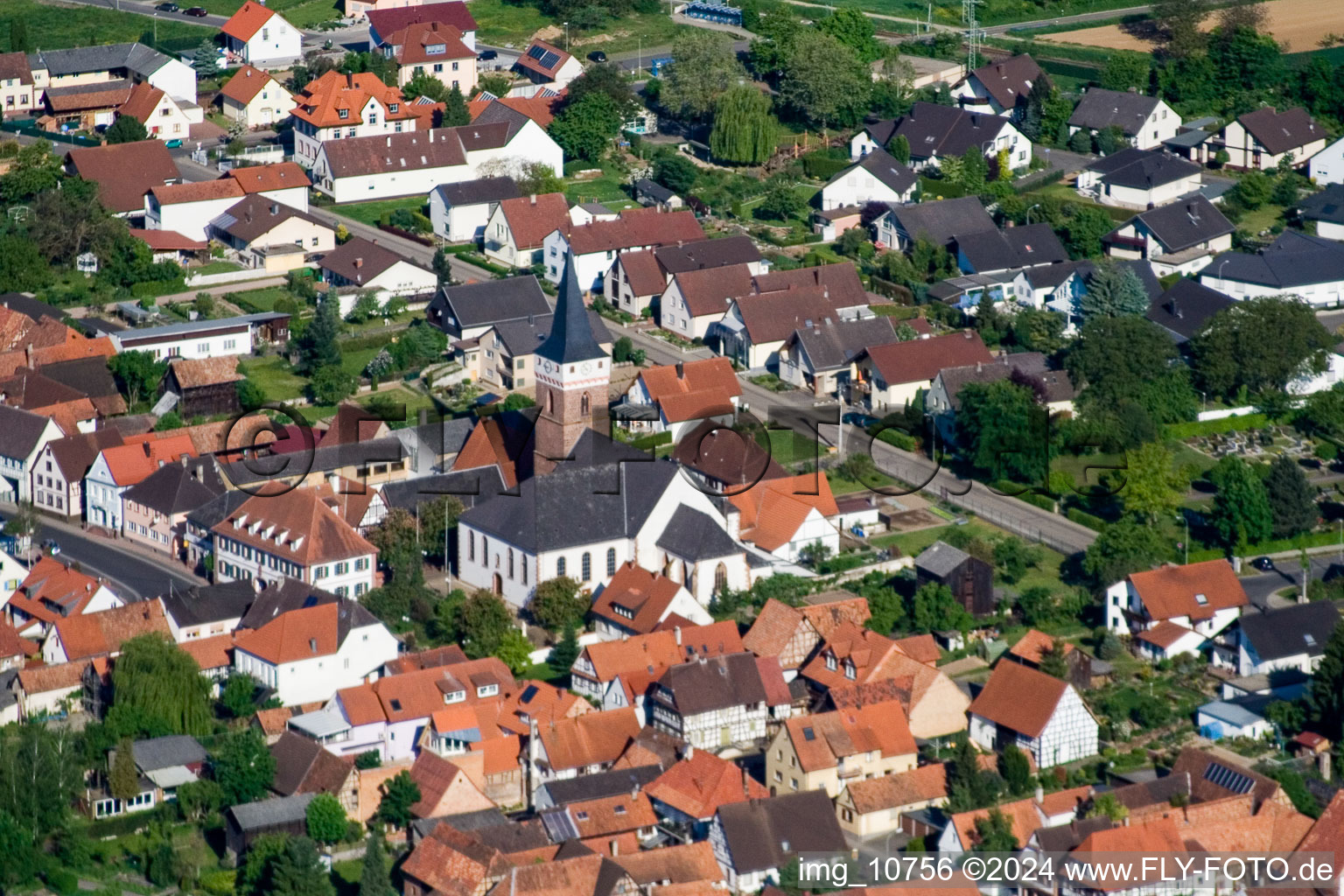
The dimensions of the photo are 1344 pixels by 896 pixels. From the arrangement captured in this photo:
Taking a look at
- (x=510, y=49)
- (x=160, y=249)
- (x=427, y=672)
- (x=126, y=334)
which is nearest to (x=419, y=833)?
(x=427, y=672)

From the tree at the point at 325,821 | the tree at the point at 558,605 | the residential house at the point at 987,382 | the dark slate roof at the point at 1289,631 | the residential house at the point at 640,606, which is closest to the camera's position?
the tree at the point at 325,821

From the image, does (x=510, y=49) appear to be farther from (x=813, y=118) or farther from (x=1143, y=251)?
(x=1143, y=251)

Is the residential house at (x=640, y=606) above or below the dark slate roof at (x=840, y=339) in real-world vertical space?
above

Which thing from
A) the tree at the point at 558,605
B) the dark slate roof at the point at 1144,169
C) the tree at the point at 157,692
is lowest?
the dark slate roof at the point at 1144,169

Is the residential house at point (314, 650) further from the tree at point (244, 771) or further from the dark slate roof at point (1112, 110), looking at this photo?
the dark slate roof at point (1112, 110)

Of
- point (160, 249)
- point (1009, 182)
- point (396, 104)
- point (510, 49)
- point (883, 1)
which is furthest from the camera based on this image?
point (883, 1)

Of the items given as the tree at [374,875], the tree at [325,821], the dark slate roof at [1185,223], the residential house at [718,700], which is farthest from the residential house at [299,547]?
the dark slate roof at [1185,223]

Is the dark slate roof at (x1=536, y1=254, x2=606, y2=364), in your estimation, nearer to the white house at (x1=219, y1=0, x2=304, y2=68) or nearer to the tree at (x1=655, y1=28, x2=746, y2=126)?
the tree at (x1=655, y1=28, x2=746, y2=126)
